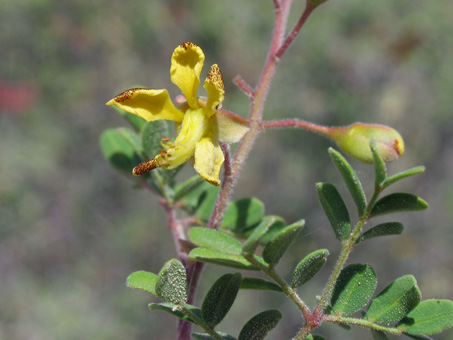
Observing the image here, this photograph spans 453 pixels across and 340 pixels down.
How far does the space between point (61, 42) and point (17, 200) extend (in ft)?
5.66

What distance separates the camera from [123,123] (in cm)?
506

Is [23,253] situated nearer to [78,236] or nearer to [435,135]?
[78,236]

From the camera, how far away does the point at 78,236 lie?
475 cm

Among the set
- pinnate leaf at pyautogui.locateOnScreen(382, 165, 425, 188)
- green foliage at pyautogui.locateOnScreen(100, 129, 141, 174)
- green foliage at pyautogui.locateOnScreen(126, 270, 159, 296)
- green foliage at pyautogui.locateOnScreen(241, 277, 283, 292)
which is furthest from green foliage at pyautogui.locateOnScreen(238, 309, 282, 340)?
green foliage at pyautogui.locateOnScreen(100, 129, 141, 174)

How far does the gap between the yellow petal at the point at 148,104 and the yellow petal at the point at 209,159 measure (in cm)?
8

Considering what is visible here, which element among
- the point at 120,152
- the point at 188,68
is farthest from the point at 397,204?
the point at 120,152

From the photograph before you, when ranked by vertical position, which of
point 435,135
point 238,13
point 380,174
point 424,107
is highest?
point 238,13

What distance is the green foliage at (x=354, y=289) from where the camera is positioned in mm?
795

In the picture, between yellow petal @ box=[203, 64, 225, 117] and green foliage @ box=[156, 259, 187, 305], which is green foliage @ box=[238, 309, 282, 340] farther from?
yellow petal @ box=[203, 64, 225, 117]

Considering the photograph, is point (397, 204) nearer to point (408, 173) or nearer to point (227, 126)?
point (408, 173)

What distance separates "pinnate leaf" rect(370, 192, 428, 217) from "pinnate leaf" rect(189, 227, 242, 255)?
225 mm

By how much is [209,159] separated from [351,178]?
22 centimetres

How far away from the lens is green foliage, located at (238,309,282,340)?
770 mm

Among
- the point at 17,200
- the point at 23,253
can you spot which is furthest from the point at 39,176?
the point at 23,253
